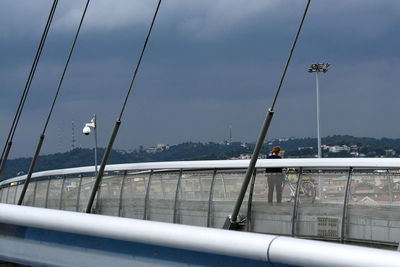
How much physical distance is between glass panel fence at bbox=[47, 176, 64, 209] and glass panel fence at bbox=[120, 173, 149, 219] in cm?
470

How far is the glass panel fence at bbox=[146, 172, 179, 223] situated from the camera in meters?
13.1

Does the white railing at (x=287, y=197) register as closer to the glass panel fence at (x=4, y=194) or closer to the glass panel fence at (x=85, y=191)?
the glass panel fence at (x=85, y=191)

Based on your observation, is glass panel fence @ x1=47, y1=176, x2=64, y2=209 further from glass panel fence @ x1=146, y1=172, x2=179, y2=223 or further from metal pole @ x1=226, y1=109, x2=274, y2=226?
metal pole @ x1=226, y1=109, x2=274, y2=226

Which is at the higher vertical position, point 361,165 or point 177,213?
point 361,165

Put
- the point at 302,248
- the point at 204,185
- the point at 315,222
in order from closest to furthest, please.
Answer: the point at 302,248, the point at 315,222, the point at 204,185

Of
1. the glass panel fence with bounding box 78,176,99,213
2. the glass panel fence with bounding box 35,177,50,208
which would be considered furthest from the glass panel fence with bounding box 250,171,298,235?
the glass panel fence with bounding box 35,177,50,208

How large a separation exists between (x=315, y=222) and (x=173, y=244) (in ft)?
16.3

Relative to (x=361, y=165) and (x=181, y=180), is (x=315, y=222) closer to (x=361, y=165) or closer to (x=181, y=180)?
(x=361, y=165)

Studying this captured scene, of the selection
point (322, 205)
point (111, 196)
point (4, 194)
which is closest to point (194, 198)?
point (111, 196)

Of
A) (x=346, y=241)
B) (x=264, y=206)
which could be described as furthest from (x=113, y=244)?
(x=264, y=206)

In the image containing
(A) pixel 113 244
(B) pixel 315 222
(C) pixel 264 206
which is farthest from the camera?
(C) pixel 264 206

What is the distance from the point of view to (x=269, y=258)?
14.0 feet

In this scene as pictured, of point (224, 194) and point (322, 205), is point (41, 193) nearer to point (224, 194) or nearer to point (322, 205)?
point (224, 194)

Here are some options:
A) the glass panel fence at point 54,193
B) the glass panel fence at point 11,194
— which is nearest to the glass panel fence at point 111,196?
the glass panel fence at point 54,193
